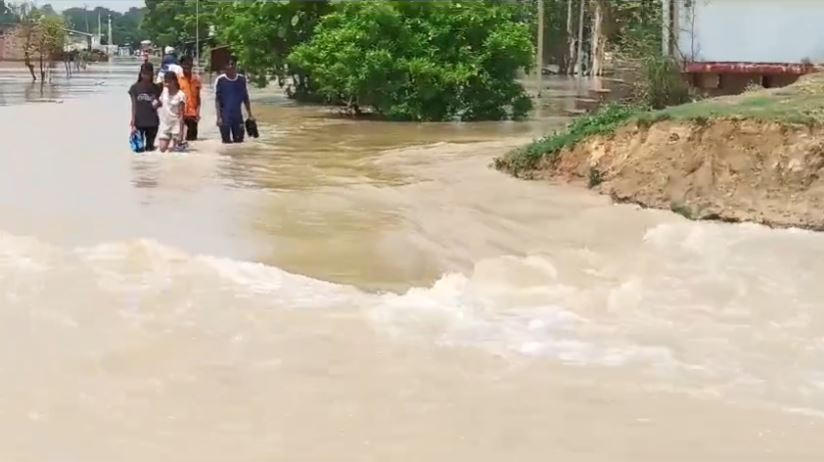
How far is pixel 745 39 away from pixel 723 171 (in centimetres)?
1025

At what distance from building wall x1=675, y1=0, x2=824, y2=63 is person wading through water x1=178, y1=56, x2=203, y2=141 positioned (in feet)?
29.4

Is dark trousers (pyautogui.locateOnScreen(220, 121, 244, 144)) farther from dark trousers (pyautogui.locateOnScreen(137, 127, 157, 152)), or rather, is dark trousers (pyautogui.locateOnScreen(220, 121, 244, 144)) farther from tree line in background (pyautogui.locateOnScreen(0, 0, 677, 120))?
tree line in background (pyautogui.locateOnScreen(0, 0, 677, 120))

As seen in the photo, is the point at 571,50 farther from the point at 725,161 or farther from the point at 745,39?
the point at 725,161

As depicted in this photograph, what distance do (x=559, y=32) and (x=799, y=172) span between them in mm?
48451

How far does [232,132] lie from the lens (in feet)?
57.1

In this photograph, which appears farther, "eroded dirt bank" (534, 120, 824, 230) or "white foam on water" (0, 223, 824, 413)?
"eroded dirt bank" (534, 120, 824, 230)

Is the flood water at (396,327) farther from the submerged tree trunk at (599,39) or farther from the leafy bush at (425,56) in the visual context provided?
the submerged tree trunk at (599,39)

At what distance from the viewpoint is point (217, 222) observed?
10.3 meters

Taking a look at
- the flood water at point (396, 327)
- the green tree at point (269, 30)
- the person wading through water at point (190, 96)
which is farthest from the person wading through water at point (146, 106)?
the green tree at point (269, 30)

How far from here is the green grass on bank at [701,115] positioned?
11062 mm

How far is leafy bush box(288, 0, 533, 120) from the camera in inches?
899

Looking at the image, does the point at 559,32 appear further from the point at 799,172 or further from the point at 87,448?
the point at 87,448

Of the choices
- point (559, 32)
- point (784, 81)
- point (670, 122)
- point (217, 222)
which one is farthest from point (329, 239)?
point (559, 32)

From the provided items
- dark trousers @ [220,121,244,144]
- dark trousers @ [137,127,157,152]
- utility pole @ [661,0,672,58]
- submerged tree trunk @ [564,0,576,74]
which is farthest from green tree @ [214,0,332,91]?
submerged tree trunk @ [564,0,576,74]
